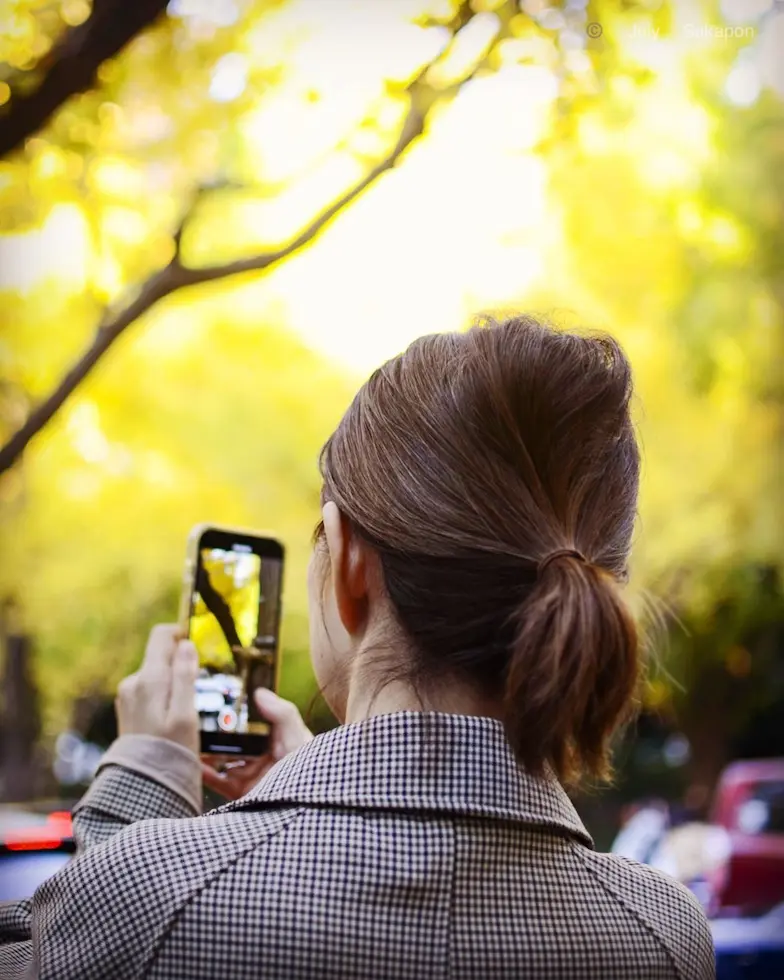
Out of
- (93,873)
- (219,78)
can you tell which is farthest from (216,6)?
(93,873)

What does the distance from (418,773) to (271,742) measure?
1.12ft

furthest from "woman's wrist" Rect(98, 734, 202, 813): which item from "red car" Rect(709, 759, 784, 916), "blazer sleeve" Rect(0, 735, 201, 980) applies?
"red car" Rect(709, 759, 784, 916)

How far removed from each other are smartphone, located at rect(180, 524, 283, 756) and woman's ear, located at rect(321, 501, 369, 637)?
27 centimetres

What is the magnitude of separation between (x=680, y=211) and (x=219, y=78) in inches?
67.4

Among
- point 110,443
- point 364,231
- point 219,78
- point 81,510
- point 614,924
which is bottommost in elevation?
point 614,924

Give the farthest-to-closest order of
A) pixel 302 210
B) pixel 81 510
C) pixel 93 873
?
pixel 81 510 → pixel 302 210 → pixel 93 873

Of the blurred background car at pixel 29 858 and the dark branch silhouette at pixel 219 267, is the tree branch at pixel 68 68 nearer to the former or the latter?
the dark branch silhouette at pixel 219 267

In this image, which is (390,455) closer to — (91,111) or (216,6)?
(91,111)

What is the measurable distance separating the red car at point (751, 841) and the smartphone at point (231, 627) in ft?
8.10

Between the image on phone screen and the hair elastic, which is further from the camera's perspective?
the image on phone screen

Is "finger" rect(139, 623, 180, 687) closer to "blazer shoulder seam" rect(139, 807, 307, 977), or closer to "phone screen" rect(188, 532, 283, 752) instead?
"phone screen" rect(188, 532, 283, 752)

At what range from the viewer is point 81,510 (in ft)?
8.51

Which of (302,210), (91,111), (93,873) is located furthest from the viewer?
(302,210)

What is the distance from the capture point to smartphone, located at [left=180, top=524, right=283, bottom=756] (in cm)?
86
